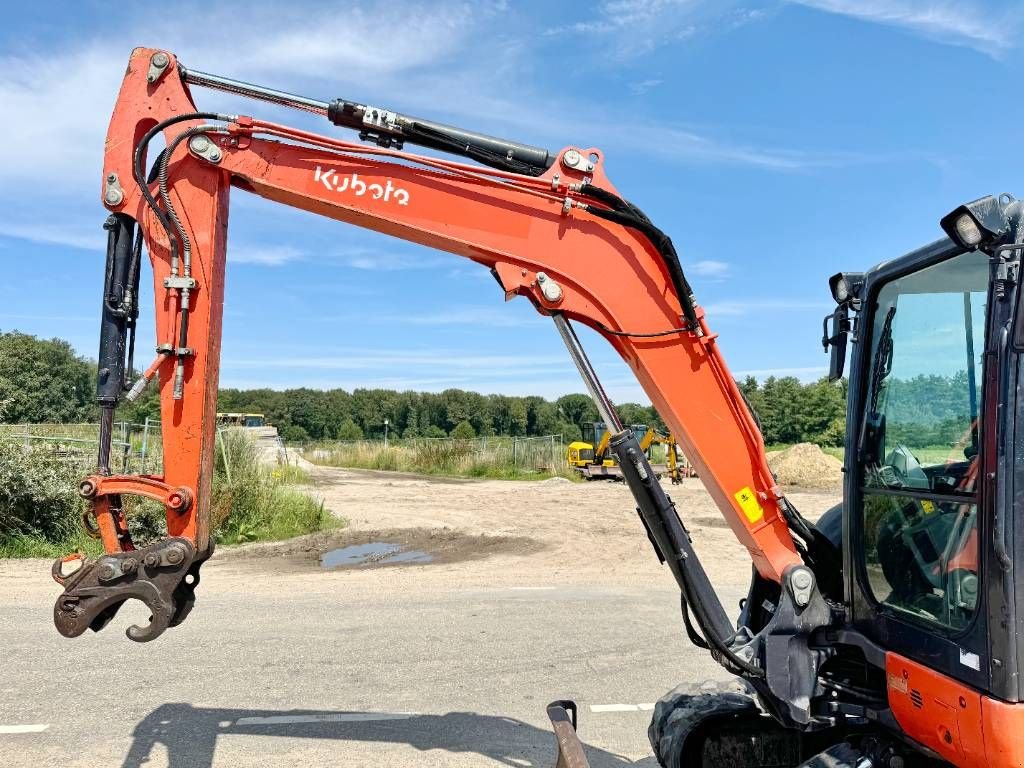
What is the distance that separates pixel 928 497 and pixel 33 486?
13357 millimetres

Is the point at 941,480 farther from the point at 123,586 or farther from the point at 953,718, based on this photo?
the point at 123,586

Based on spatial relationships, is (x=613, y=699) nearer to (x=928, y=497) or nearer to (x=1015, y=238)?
(x=928, y=497)

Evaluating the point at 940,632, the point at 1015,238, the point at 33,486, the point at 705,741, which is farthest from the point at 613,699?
the point at 33,486

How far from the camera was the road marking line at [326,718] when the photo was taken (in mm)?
5680

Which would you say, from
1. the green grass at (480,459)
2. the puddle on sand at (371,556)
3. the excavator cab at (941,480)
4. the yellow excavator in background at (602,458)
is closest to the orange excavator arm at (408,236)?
the excavator cab at (941,480)

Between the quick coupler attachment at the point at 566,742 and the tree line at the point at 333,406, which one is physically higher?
the tree line at the point at 333,406

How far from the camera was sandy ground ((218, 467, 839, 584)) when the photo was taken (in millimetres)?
12461

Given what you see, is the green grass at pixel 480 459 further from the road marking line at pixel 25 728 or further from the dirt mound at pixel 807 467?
the road marking line at pixel 25 728

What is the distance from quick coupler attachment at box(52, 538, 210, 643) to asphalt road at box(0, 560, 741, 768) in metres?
1.78

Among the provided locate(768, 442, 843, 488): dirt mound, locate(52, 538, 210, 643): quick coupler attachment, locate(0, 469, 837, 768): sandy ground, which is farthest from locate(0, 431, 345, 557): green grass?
locate(768, 442, 843, 488): dirt mound

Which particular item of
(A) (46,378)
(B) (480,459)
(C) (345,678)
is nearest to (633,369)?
(C) (345,678)

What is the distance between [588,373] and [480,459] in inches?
1263

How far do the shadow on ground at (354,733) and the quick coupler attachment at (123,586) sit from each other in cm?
176

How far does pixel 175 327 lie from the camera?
151 inches
